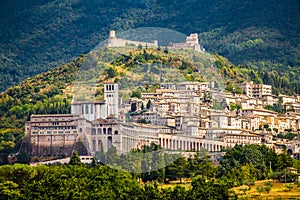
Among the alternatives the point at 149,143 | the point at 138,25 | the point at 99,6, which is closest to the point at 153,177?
the point at 149,143

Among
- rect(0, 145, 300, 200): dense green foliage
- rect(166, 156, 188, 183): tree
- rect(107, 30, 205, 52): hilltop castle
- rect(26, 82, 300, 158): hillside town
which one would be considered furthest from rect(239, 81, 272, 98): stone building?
rect(166, 156, 188, 183): tree

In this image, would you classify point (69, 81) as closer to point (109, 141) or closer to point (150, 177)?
point (109, 141)

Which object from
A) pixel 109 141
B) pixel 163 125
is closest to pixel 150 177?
pixel 163 125

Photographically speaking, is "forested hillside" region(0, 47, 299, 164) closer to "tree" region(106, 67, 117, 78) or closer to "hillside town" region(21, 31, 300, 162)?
"tree" region(106, 67, 117, 78)

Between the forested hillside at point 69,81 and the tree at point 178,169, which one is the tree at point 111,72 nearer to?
the forested hillside at point 69,81

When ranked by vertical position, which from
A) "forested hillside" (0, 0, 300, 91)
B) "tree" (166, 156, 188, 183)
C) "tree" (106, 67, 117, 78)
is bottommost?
"tree" (166, 156, 188, 183)

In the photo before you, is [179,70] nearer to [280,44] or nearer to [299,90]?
[299,90]
